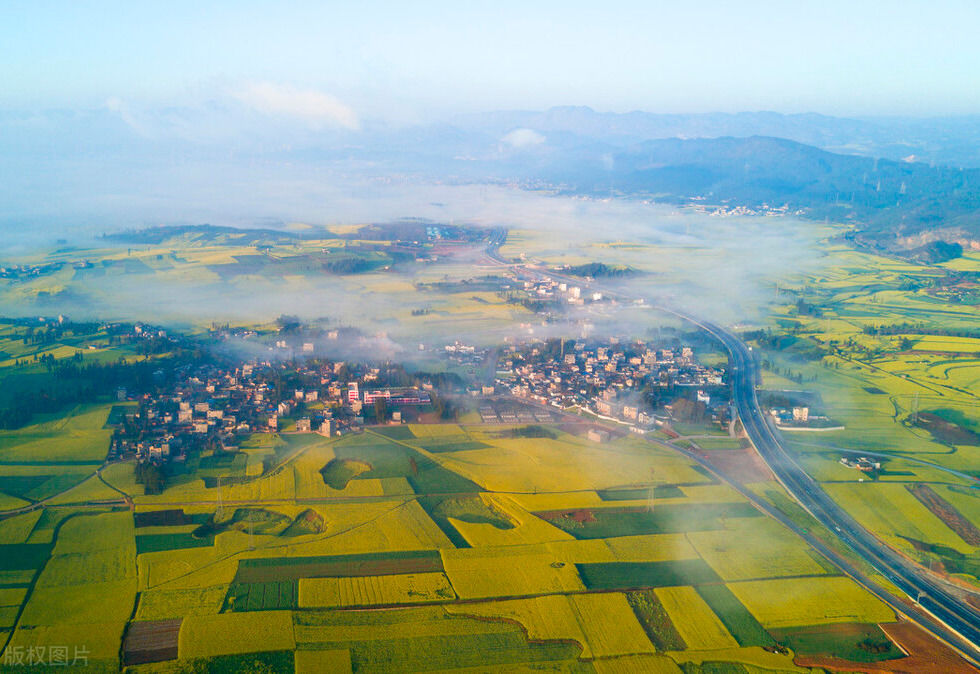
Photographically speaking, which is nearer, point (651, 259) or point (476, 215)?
point (651, 259)

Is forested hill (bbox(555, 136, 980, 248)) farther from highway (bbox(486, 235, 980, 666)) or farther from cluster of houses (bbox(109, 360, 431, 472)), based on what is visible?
cluster of houses (bbox(109, 360, 431, 472))

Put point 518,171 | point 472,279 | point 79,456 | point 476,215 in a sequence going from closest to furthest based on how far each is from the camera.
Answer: point 79,456 < point 472,279 < point 476,215 < point 518,171

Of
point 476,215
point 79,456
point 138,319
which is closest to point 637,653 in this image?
point 79,456

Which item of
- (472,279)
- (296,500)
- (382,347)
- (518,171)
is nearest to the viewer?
(296,500)

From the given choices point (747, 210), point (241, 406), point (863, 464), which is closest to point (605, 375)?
point (863, 464)

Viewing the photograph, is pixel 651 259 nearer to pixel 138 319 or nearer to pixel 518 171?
pixel 138 319

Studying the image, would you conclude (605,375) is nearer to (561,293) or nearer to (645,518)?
(645,518)

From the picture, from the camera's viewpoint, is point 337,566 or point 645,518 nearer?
point 337,566

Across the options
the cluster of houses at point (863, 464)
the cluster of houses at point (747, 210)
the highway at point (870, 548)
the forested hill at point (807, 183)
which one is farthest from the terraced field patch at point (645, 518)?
the cluster of houses at point (747, 210)
